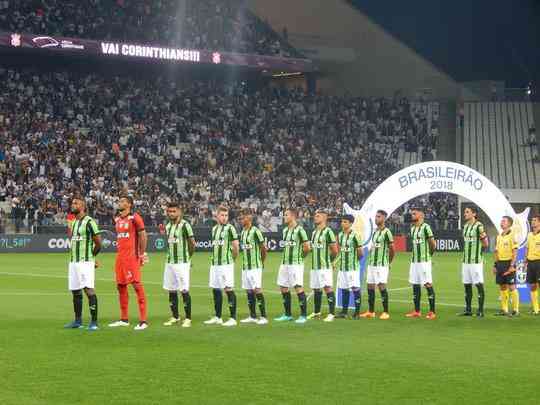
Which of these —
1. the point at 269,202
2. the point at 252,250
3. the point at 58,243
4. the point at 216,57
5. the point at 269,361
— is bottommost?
the point at 269,361

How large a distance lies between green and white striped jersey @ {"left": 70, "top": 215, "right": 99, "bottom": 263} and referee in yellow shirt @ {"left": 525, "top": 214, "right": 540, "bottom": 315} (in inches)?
345

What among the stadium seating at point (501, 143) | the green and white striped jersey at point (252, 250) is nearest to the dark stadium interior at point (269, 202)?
the green and white striped jersey at point (252, 250)

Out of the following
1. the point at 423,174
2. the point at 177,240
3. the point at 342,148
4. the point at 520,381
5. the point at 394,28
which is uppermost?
the point at 394,28

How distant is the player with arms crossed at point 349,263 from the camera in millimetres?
18500

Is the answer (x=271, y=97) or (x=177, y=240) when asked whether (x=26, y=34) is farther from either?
(x=177, y=240)

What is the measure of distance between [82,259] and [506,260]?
826 centimetres

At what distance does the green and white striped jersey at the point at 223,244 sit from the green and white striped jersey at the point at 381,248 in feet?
11.0

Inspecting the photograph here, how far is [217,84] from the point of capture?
5588 cm

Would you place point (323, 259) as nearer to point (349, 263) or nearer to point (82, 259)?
point (349, 263)

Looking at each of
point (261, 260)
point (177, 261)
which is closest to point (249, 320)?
point (261, 260)

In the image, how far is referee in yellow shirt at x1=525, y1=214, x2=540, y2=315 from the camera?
1964 centimetres

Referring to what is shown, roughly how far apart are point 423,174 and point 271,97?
37051mm

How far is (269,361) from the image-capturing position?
1260 cm

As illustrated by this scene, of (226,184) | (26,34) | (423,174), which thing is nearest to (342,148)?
(226,184)
